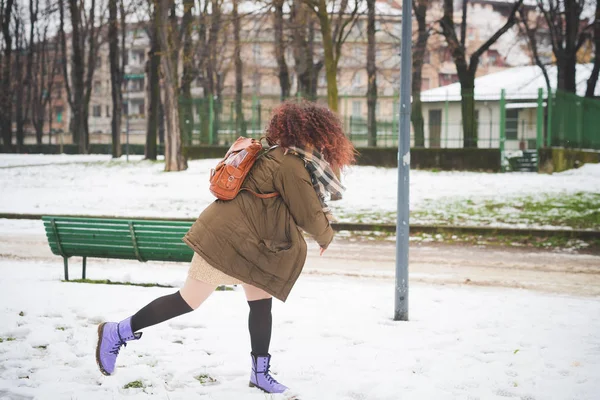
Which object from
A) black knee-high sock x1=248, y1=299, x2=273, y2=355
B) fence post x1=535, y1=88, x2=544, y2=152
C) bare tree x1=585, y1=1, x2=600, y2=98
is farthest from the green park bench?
bare tree x1=585, y1=1, x2=600, y2=98

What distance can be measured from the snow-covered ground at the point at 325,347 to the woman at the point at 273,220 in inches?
24.5

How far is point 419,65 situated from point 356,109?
398cm

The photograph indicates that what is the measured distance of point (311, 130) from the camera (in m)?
3.84

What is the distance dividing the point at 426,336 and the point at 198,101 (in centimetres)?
2232

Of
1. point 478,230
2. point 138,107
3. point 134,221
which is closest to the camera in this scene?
point 134,221

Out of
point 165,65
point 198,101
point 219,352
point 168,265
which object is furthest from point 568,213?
point 198,101

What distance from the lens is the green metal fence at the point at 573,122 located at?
23.8 m

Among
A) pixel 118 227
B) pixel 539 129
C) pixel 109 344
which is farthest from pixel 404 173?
pixel 539 129

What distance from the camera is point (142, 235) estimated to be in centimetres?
755

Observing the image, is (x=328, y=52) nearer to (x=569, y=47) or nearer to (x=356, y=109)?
(x=356, y=109)

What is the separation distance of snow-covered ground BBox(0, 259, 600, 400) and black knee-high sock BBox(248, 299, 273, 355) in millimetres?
271

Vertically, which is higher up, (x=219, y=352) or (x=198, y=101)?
(x=198, y=101)

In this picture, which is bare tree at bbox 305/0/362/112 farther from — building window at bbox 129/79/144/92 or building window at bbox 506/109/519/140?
building window at bbox 129/79/144/92

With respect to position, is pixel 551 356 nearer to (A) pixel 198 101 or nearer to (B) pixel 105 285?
(B) pixel 105 285
